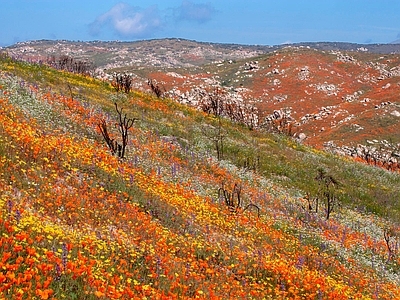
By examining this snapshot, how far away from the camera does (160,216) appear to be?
40.2ft

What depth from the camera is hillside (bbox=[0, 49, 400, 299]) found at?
23.2ft

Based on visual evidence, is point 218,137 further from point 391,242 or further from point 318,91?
point 318,91

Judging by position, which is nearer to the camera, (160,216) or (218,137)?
(160,216)

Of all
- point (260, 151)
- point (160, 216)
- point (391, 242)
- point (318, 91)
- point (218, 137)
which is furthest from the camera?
point (318, 91)

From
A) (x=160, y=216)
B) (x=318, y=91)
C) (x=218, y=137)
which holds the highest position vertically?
(x=318, y=91)

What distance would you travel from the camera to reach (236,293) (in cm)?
880

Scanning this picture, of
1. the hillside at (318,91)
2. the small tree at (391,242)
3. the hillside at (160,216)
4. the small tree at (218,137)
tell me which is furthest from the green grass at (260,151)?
the hillside at (318,91)

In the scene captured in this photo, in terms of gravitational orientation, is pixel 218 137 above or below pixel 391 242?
above

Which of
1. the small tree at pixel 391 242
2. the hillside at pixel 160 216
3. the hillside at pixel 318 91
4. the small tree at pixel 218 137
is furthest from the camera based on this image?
the hillside at pixel 318 91

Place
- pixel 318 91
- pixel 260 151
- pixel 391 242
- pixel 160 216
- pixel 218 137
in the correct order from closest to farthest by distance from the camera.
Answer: pixel 160 216 < pixel 391 242 < pixel 218 137 < pixel 260 151 < pixel 318 91

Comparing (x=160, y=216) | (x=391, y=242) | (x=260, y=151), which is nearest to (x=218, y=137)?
(x=260, y=151)

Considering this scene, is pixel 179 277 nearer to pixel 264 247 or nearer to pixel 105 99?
pixel 264 247

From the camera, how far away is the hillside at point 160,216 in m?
7.07

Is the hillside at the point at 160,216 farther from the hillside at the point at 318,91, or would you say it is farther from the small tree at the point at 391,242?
the hillside at the point at 318,91
